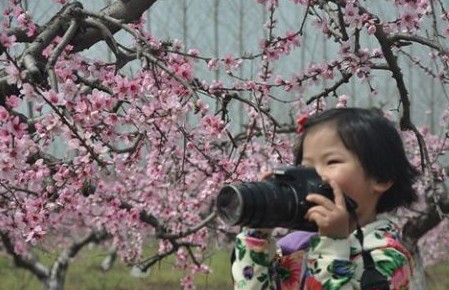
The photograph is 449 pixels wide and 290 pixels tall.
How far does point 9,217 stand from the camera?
11.3 feet

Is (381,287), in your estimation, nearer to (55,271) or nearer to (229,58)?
(229,58)

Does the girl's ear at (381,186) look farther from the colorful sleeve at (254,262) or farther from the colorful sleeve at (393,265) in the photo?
the colorful sleeve at (254,262)

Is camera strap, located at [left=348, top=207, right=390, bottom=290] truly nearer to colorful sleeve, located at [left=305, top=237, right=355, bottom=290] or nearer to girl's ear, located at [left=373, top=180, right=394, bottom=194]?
colorful sleeve, located at [left=305, top=237, right=355, bottom=290]

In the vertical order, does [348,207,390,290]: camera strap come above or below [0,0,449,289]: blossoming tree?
below

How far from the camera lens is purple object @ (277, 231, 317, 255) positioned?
62.9 inches

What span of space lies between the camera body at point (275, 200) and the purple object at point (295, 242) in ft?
0.41

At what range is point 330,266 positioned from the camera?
1.41 metres

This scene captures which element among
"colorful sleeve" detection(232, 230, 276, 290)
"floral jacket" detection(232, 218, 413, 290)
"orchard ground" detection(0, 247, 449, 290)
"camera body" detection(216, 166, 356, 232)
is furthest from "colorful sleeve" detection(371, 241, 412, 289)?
"orchard ground" detection(0, 247, 449, 290)

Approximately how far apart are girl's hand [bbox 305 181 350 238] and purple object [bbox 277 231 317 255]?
0.52 feet

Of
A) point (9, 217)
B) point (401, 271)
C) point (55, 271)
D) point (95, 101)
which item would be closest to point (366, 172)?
point (401, 271)

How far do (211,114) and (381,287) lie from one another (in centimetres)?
123

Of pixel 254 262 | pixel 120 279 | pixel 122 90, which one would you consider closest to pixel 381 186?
pixel 254 262

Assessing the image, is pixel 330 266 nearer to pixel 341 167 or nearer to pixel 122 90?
pixel 341 167

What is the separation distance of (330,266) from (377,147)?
0.28 meters
